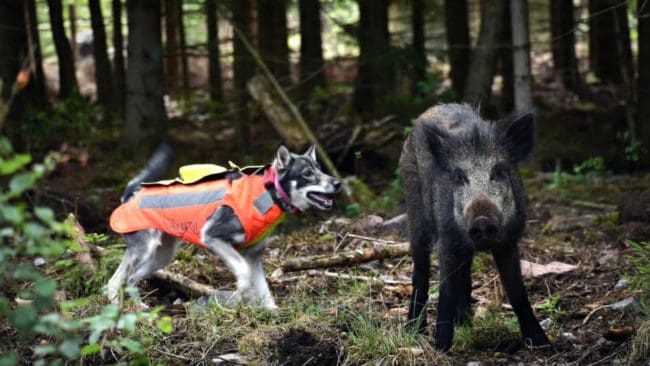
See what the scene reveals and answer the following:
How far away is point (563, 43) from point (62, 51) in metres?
10.2

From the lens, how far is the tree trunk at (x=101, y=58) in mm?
17031

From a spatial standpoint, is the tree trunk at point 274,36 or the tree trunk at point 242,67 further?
the tree trunk at point 274,36

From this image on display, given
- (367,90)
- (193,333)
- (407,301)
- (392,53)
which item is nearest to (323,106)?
(367,90)

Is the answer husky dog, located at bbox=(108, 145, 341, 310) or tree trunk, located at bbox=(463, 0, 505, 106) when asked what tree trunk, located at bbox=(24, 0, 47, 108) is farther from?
husky dog, located at bbox=(108, 145, 341, 310)

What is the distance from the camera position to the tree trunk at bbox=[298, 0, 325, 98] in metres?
15.6

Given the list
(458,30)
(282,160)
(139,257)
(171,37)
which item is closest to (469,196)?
(282,160)

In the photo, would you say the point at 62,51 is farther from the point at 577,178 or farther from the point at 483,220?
the point at 483,220

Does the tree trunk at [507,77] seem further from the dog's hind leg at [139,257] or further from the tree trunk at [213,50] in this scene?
the dog's hind leg at [139,257]

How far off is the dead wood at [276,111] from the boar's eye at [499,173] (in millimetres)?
6817

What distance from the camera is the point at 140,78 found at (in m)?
14.4

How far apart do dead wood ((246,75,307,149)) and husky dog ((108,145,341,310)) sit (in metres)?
5.49

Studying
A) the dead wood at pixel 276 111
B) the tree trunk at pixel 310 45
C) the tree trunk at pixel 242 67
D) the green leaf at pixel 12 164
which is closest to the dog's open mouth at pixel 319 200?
the green leaf at pixel 12 164

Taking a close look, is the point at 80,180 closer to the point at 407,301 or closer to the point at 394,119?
the point at 394,119

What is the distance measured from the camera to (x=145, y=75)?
14.4 metres
